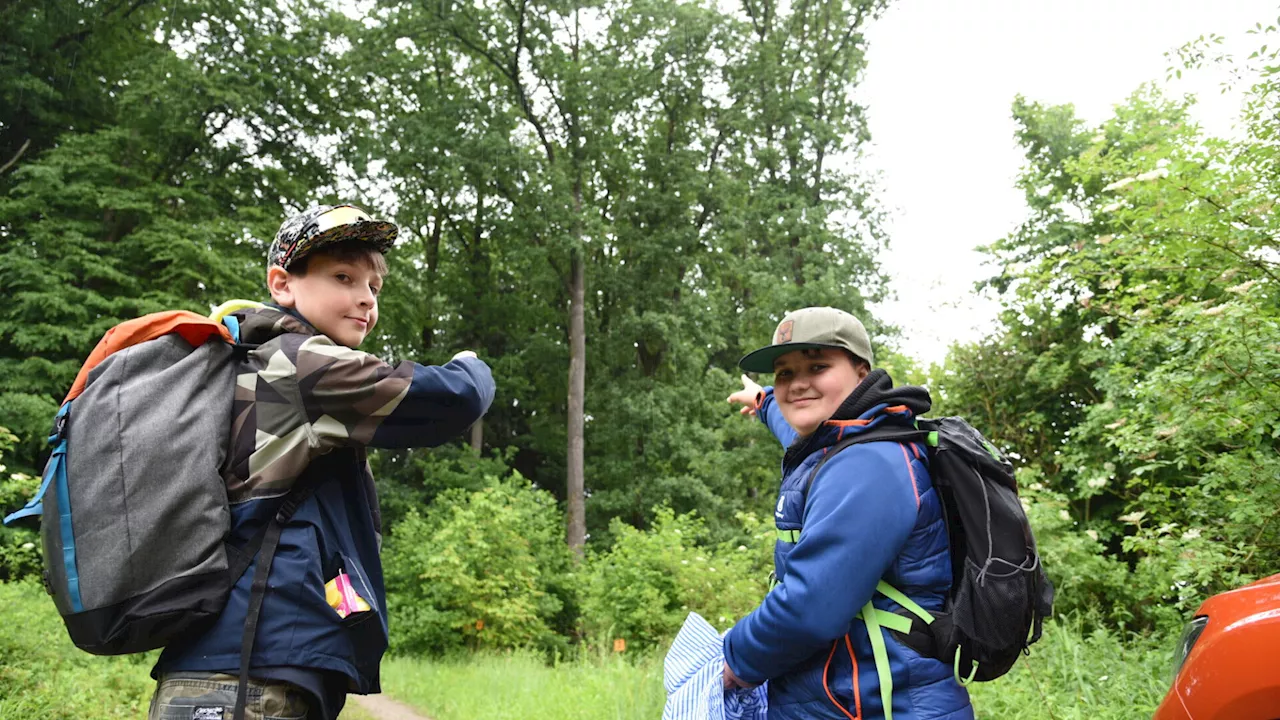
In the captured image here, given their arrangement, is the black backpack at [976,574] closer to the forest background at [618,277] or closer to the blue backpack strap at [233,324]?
the blue backpack strap at [233,324]

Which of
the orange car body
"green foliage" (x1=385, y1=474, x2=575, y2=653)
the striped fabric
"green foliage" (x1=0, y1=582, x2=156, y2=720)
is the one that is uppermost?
the orange car body

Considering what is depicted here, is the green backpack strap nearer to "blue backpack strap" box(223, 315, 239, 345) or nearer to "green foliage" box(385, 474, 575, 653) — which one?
"blue backpack strap" box(223, 315, 239, 345)

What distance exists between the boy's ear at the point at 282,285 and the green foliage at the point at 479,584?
12184 millimetres

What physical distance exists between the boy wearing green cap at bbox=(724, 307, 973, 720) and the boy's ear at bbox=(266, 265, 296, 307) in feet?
4.36

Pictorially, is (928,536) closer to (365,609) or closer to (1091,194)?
(365,609)

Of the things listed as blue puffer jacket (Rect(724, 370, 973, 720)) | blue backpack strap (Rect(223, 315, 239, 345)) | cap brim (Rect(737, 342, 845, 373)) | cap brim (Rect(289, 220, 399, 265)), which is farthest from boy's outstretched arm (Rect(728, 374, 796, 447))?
blue backpack strap (Rect(223, 315, 239, 345))

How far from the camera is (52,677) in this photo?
18.9ft

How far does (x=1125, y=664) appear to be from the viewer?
16.4ft

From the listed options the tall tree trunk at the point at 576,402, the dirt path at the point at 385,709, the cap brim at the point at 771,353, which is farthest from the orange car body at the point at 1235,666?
the tall tree trunk at the point at 576,402

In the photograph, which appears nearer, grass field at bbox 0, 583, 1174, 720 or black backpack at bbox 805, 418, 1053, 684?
black backpack at bbox 805, 418, 1053, 684

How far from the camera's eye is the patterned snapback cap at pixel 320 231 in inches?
76.7

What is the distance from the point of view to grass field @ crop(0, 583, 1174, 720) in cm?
455

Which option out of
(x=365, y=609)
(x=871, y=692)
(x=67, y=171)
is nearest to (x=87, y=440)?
(x=365, y=609)

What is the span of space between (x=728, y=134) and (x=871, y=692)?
22.5 m
